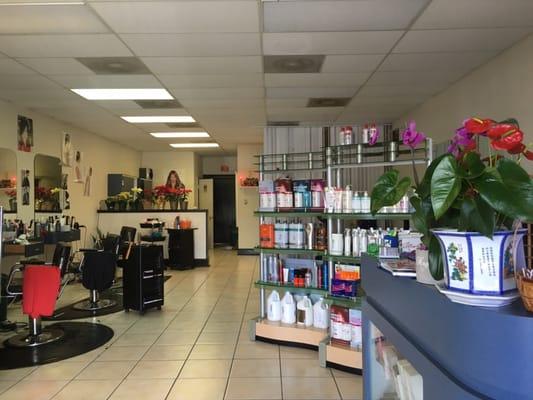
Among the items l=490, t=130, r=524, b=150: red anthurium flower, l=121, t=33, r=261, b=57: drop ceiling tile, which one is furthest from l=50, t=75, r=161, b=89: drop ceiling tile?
l=490, t=130, r=524, b=150: red anthurium flower

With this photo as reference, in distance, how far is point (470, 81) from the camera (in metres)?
5.03

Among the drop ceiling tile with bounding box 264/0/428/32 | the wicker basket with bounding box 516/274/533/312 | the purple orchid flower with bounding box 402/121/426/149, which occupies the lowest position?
the wicker basket with bounding box 516/274/533/312

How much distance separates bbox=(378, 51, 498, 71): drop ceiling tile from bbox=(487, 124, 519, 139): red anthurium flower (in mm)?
3557

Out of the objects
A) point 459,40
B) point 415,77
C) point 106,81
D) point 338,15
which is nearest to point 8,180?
point 106,81

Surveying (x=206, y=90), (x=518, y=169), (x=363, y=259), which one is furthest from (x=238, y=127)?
(x=518, y=169)

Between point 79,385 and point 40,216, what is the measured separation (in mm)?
4156

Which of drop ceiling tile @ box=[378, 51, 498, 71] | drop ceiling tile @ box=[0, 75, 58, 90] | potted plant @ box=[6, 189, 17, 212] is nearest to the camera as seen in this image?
drop ceiling tile @ box=[378, 51, 498, 71]

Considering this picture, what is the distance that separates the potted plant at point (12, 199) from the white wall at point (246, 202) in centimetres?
606

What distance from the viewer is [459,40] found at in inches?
159

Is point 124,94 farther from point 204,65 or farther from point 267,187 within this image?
point 267,187

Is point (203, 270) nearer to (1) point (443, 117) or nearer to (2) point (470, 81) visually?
(1) point (443, 117)

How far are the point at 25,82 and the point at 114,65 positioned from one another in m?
1.40

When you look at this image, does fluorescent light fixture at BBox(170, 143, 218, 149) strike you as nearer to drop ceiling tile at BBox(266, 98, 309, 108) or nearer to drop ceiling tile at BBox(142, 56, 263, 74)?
drop ceiling tile at BBox(266, 98, 309, 108)

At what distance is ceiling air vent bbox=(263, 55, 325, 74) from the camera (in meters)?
4.51
